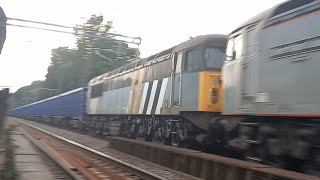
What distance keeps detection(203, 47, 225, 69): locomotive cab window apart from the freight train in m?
0.03

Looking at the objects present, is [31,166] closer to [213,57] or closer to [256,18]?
[213,57]

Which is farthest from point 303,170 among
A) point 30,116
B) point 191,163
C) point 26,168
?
point 30,116

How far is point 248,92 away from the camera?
11.0 m

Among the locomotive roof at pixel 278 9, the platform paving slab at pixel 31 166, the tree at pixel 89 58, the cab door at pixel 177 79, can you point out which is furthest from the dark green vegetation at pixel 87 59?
the locomotive roof at pixel 278 9

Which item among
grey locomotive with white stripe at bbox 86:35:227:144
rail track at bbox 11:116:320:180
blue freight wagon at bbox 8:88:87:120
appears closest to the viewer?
rail track at bbox 11:116:320:180

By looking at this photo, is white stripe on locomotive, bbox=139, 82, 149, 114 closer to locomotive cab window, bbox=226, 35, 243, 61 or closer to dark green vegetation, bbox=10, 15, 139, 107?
locomotive cab window, bbox=226, 35, 243, 61

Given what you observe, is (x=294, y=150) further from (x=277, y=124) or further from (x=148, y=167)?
(x=148, y=167)

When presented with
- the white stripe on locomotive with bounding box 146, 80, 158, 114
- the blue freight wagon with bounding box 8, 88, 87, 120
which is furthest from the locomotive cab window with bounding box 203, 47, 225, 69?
the blue freight wagon with bounding box 8, 88, 87, 120

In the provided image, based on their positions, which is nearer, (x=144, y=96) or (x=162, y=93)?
(x=162, y=93)

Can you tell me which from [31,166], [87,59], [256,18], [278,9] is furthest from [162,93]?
[87,59]

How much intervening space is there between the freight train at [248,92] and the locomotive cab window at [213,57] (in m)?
0.03

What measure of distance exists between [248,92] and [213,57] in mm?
3963

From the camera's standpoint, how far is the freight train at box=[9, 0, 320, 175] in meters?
8.87

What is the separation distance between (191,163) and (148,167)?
6.95ft
